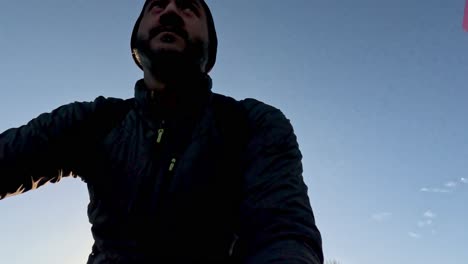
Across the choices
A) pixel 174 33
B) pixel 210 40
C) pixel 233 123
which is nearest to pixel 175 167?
pixel 233 123

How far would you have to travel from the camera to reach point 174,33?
3.25 meters

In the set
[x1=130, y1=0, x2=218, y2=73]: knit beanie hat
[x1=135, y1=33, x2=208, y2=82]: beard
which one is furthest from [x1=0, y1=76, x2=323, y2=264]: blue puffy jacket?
[x1=130, y1=0, x2=218, y2=73]: knit beanie hat

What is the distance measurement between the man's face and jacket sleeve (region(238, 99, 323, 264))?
0.71 meters

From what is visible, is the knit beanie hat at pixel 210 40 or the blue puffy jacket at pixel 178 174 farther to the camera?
the knit beanie hat at pixel 210 40

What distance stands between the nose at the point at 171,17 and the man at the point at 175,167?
0.06ft

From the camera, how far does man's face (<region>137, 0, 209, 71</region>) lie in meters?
3.17

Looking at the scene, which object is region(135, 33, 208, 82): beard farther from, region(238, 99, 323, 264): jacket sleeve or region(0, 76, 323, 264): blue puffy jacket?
region(238, 99, 323, 264): jacket sleeve

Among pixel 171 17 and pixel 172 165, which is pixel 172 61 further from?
pixel 172 165

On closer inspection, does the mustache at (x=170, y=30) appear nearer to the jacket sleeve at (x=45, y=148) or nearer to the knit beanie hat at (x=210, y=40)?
the jacket sleeve at (x=45, y=148)

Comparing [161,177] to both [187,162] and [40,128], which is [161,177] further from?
[40,128]

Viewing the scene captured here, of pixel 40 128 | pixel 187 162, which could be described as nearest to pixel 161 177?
pixel 187 162

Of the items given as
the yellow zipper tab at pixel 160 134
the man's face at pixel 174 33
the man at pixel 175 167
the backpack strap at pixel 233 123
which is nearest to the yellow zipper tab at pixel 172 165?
the man at pixel 175 167

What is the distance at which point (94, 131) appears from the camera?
2.93 metres

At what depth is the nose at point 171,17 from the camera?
10.8 ft
